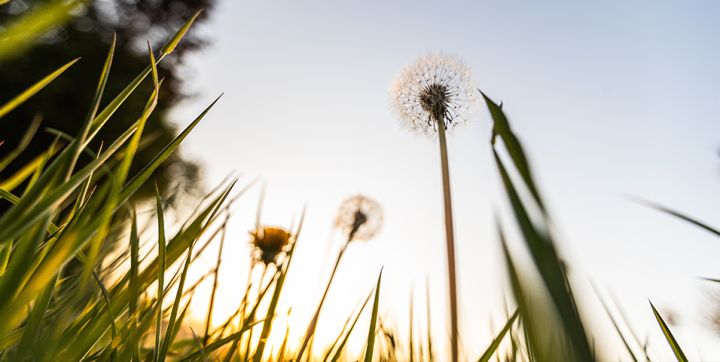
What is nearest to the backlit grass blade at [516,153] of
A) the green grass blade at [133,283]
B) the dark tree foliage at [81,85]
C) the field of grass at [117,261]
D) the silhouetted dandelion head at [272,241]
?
the field of grass at [117,261]

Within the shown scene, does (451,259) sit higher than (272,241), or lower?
lower

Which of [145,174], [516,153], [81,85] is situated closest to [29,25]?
[145,174]

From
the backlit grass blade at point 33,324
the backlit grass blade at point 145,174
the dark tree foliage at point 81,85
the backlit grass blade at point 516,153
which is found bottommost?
the backlit grass blade at point 33,324

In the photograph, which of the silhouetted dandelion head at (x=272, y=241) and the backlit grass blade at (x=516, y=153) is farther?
the silhouetted dandelion head at (x=272, y=241)

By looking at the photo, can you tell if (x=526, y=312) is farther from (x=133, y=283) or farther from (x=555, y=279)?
(x=133, y=283)

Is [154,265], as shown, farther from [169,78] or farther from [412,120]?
[169,78]

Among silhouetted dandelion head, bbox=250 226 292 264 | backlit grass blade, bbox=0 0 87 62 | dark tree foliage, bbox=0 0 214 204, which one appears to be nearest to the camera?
backlit grass blade, bbox=0 0 87 62

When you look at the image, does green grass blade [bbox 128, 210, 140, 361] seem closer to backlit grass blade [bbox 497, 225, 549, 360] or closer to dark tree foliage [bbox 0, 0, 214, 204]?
backlit grass blade [bbox 497, 225, 549, 360]

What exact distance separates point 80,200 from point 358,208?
806 millimetres

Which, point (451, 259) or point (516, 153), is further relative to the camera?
point (451, 259)

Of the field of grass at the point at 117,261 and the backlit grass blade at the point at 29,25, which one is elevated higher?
the backlit grass blade at the point at 29,25

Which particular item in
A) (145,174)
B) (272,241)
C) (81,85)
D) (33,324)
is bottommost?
(33,324)

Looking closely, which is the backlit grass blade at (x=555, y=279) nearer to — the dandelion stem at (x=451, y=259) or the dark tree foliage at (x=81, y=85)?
the dandelion stem at (x=451, y=259)

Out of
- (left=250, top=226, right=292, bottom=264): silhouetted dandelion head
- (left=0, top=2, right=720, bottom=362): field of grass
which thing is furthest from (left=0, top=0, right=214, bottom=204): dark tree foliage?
(left=0, top=2, right=720, bottom=362): field of grass
